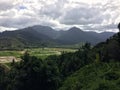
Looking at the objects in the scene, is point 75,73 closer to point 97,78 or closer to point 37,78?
point 97,78

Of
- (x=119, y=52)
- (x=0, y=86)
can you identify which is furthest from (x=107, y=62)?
(x=0, y=86)

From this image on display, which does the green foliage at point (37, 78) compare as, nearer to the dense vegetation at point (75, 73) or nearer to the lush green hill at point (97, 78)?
the dense vegetation at point (75, 73)

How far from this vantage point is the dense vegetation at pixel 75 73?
181ft

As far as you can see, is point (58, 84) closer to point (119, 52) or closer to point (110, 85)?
point (119, 52)

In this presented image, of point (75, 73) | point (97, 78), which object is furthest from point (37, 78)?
point (97, 78)

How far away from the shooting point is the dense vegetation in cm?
5527

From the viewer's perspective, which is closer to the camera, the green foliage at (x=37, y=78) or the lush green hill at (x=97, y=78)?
the lush green hill at (x=97, y=78)

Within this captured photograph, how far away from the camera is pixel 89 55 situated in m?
94.9

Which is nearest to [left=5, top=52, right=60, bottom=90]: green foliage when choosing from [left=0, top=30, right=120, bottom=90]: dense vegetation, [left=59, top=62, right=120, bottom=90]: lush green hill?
[left=0, top=30, right=120, bottom=90]: dense vegetation

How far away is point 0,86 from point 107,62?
4944cm

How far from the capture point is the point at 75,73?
69.0m

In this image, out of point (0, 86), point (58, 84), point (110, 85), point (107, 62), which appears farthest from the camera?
point (0, 86)

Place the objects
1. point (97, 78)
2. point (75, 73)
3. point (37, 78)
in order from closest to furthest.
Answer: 1. point (97, 78)
2. point (75, 73)
3. point (37, 78)

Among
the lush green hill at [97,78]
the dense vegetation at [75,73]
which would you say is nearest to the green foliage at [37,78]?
the dense vegetation at [75,73]
